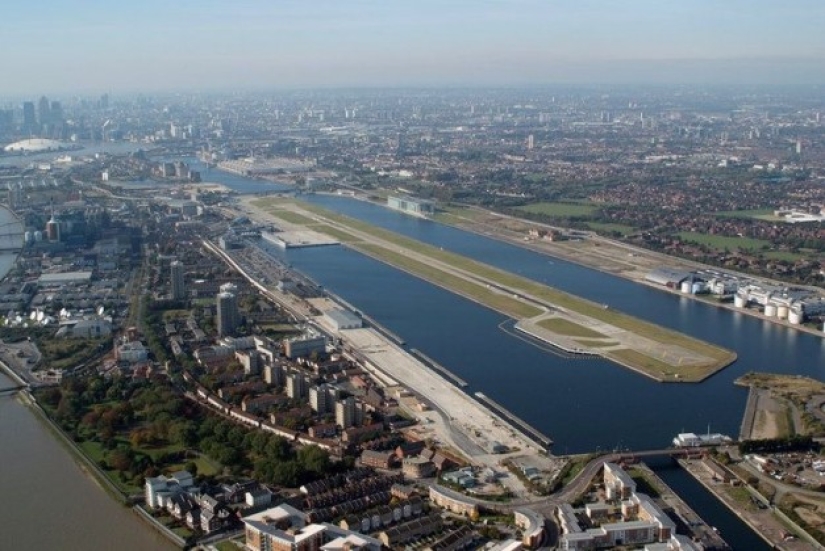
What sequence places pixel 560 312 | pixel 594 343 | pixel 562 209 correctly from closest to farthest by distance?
pixel 594 343 → pixel 560 312 → pixel 562 209

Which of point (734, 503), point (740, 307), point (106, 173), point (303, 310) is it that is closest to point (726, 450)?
point (734, 503)

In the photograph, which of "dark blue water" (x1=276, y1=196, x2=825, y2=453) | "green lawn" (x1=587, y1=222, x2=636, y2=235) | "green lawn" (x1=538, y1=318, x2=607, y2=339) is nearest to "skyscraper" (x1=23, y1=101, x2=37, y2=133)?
"dark blue water" (x1=276, y1=196, x2=825, y2=453)

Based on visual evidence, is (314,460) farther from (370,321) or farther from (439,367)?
(370,321)

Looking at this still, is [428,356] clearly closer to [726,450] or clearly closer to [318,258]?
[726,450]

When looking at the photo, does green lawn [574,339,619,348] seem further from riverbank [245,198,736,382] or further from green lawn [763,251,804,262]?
green lawn [763,251,804,262]

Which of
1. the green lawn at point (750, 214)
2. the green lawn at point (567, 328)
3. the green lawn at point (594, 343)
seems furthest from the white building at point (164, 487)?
the green lawn at point (750, 214)

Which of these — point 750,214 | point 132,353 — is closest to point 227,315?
point 132,353
